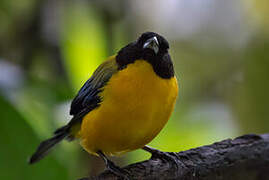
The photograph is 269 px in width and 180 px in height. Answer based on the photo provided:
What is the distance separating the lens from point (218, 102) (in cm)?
646

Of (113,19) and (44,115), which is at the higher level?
(113,19)

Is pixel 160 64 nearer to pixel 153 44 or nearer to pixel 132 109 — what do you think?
pixel 153 44

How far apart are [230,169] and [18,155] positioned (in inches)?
60.9

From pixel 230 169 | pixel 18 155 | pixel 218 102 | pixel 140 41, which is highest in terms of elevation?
Result: pixel 140 41

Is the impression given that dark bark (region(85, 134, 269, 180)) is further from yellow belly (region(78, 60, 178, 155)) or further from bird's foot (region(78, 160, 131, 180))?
yellow belly (region(78, 60, 178, 155))

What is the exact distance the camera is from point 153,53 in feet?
12.0

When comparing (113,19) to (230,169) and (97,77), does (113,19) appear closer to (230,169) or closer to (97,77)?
(97,77)

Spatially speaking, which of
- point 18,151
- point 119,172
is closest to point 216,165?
point 119,172

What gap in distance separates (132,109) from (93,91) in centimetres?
55

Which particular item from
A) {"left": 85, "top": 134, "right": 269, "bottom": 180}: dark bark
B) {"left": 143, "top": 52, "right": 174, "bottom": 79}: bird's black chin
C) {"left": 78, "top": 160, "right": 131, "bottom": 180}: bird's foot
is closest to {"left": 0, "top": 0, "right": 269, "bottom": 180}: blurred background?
{"left": 78, "top": 160, "right": 131, "bottom": 180}: bird's foot

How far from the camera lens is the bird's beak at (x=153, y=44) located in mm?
3594

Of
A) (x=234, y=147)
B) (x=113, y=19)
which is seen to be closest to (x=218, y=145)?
(x=234, y=147)

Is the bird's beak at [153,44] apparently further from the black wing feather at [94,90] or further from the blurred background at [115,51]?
the blurred background at [115,51]

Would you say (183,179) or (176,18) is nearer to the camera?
(183,179)
